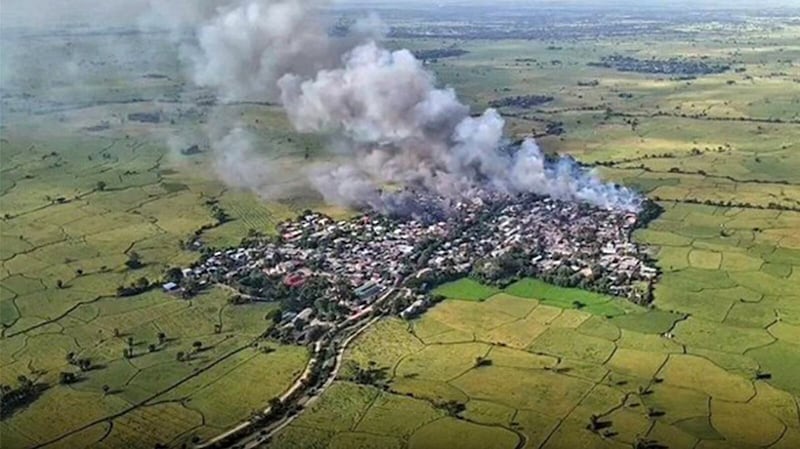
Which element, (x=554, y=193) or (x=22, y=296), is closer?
(x=22, y=296)

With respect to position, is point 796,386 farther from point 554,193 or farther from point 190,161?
point 190,161

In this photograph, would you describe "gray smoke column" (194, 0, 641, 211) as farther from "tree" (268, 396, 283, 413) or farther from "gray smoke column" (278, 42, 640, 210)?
"tree" (268, 396, 283, 413)

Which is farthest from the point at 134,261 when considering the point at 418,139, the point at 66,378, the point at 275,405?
the point at 418,139

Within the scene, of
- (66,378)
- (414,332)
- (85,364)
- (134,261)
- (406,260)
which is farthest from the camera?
(134,261)

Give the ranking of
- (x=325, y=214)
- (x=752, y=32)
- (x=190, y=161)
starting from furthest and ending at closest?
(x=752, y=32)
(x=190, y=161)
(x=325, y=214)

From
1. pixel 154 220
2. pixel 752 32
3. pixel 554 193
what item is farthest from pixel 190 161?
pixel 752 32

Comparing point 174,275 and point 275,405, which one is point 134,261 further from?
point 275,405

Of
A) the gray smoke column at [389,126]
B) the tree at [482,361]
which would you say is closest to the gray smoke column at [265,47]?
the gray smoke column at [389,126]

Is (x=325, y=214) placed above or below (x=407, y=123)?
below
